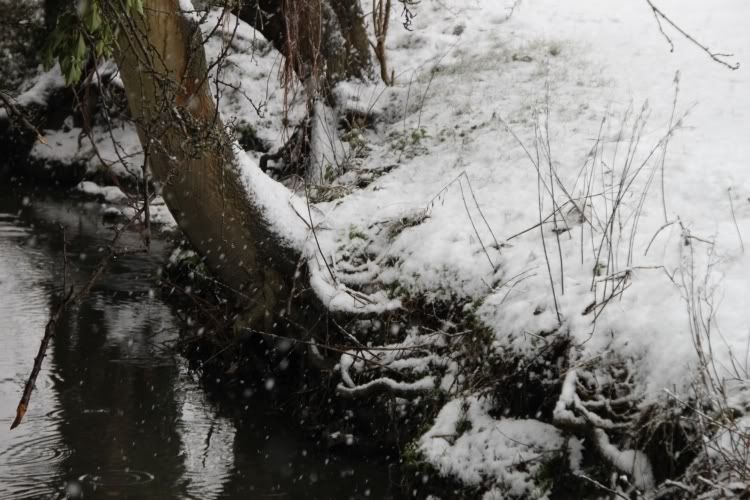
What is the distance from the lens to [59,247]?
9.59 meters

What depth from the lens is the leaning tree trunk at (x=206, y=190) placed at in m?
5.00

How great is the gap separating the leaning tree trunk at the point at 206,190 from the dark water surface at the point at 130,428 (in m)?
0.91

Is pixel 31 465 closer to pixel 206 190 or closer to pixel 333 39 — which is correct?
pixel 206 190

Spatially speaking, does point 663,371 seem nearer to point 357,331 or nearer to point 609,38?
point 357,331

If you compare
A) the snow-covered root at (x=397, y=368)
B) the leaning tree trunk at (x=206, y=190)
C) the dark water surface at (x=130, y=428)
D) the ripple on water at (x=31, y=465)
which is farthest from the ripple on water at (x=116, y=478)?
the leaning tree trunk at (x=206, y=190)

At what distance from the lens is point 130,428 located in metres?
5.31

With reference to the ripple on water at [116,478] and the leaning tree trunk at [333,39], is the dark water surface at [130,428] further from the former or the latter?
the leaning tree trunk at [333,39]

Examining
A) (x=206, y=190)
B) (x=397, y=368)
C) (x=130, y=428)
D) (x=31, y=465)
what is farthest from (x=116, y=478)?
(x=206, y=190)

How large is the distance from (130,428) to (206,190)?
169 cm

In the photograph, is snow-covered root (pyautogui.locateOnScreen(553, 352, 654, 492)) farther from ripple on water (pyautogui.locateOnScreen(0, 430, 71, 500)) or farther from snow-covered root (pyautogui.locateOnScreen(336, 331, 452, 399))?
ripple on water (pyautogui.locateOnScreen(0, 430, 71, 500))

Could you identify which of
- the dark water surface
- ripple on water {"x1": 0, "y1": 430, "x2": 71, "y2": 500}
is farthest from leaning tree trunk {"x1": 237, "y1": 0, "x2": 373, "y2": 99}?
ripple on water {"x1": 0, "y1": 430, "x2": 71, "y2": 500}

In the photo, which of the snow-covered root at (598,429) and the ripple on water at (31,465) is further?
the ripple on water at (31,465)

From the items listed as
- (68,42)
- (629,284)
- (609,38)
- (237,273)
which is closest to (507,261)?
(629,284)

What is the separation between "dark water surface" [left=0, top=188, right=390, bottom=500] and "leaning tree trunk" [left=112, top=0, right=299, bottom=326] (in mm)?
914
